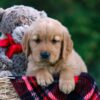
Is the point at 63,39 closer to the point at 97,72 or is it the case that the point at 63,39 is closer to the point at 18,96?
the point at 18,96

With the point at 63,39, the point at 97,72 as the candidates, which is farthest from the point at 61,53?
the point at 97,72

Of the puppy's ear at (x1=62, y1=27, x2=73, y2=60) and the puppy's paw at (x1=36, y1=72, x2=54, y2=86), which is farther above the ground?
the puppy's ear at (x1=62, y1=27, x2=73, y2=60)

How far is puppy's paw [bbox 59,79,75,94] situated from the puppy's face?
5.9 inches

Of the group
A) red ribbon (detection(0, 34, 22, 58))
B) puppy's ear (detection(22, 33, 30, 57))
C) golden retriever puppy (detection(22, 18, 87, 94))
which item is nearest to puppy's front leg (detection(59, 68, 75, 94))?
golden retriever puppy (detection(22, 18, 87, 94))

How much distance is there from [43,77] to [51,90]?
0.09m

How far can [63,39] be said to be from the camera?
189 inches

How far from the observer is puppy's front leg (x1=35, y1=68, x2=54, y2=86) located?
4.73 meters

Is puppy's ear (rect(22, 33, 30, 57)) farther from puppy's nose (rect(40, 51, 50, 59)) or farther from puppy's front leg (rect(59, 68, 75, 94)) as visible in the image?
puppy's front leg (rect(59, 68, 75, 94))

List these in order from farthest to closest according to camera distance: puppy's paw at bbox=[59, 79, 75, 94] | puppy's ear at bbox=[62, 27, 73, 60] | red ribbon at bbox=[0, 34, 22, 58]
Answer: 1. red ribbon at bbox=[0, 34, 22, 58]
2. puppy's ear at bbox=[62, 27, 73, 60]
3. puppy's paw at bbox=[59, 79, 75, 94]

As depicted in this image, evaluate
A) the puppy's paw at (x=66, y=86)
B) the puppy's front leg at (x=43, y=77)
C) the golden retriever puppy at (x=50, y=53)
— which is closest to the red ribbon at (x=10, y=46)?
the golden retriever puppy at (x=50, y=53)

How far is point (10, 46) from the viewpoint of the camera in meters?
5.29

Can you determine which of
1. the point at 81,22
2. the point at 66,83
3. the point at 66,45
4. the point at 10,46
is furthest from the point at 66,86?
the point at 81,22

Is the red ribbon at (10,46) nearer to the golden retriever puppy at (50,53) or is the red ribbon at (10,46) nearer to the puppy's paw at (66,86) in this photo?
the golden retriever puppy at (50,53)

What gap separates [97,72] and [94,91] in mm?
4842
